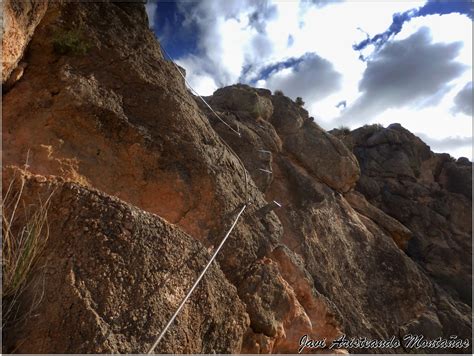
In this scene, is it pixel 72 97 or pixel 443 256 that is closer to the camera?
pixel 72 97

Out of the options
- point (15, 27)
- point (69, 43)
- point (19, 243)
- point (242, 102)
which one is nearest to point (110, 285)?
point (19, 243)

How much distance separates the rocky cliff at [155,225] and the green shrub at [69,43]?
0.02 meters

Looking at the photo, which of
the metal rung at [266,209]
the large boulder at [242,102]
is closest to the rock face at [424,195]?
the large boulder at [242,102]

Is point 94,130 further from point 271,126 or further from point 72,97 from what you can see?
point 271,126

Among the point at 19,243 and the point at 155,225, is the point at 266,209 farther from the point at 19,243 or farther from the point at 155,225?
the point at 19,243

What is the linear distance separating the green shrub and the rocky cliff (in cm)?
2

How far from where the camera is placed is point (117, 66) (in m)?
6.30

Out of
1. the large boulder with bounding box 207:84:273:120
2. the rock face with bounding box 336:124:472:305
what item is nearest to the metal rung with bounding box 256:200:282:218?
the large boulder with bounding box 207:84:273:120

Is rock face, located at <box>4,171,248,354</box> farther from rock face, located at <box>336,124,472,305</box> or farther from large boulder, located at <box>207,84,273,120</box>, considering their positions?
rock face, located at <box>336,124,472,305</box>

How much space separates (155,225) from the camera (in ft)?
13.6

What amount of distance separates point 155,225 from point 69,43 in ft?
12.1

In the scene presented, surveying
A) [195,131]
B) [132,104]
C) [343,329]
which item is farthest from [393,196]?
[132,104]

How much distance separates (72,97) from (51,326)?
11.9 ft

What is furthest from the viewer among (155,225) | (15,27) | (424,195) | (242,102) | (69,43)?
(424,195)
